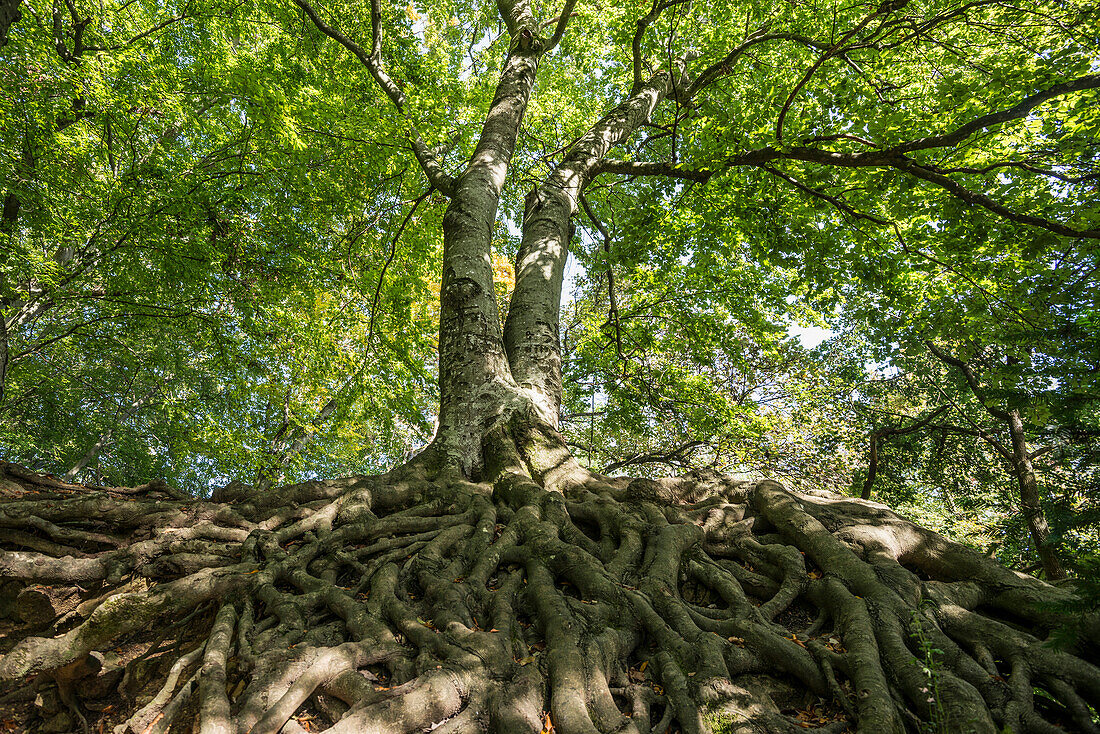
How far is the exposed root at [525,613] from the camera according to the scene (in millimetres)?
2137

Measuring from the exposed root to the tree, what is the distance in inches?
0.6

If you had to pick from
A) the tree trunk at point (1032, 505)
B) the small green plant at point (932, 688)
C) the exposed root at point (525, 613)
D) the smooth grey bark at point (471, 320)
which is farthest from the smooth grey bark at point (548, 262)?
the tree trunk at point (1032, 505)

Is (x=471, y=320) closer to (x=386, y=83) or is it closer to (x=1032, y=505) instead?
(x=386, y=83)

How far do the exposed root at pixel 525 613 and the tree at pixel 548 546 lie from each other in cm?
2

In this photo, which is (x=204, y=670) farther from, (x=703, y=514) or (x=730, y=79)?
(x=730, y=79)

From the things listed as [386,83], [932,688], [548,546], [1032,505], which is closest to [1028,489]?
[1032,505]

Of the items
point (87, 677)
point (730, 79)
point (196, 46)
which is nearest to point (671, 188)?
point (730, 79)

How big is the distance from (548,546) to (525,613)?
48 cm

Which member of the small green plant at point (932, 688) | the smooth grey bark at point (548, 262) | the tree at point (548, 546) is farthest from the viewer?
the smooth grey bark at point (548, 262)

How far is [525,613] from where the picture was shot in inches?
116

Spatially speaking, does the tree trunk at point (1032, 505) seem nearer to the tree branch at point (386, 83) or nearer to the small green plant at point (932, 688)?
the small green plant at point (932, 688)

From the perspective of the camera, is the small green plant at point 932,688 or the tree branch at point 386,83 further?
the tree branch at point 386,83

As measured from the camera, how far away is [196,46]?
9211 millimetres

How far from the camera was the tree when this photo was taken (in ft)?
7.31
